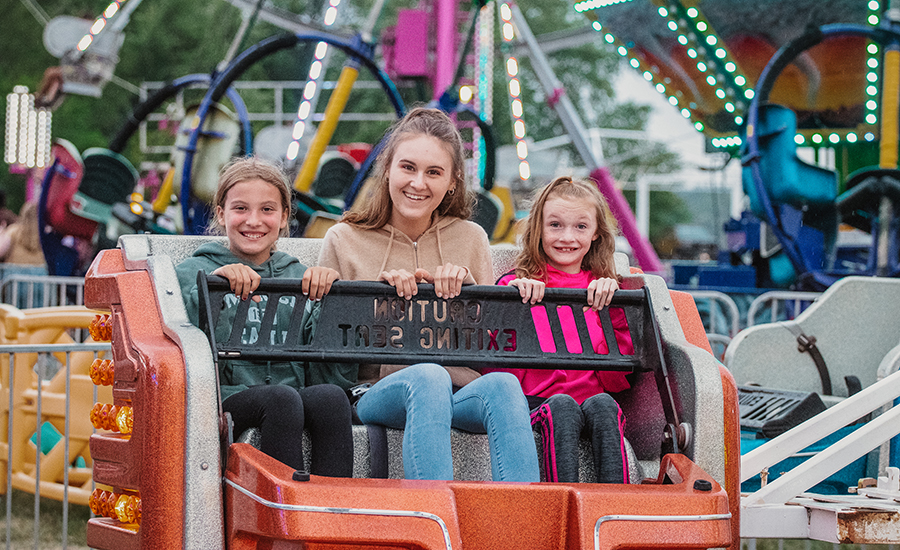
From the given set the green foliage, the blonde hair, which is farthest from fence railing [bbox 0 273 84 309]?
the green foliage

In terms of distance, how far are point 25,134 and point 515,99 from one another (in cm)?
Answer: 1369

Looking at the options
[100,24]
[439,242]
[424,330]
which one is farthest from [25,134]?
[424,330]

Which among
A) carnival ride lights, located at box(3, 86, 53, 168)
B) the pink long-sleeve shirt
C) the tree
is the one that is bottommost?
the pink long-sleeve shirt

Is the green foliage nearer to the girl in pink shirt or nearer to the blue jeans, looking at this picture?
the girl in pink shirt

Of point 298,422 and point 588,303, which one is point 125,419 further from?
point 588,303

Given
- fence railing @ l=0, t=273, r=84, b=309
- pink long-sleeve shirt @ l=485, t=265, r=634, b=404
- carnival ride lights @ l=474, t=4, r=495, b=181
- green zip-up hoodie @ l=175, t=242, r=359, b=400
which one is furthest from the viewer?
carnival ride lights @ l=474, t=4, r=495, b=181

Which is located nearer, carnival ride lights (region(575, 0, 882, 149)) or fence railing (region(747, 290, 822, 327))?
fence railing (region(747, 290, 822, 327))

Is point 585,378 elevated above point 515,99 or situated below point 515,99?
below

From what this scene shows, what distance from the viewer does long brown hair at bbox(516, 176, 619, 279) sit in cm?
239

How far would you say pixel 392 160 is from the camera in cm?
233

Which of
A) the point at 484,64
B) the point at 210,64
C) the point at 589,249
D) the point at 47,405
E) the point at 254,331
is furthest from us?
the point at 210,64

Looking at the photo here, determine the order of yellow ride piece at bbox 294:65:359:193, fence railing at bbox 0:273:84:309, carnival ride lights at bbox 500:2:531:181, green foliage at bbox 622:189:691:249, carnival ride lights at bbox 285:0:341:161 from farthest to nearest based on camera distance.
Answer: green foliage at bbox 622:189:691:249, yellow ride piece at bbox 294:65:359:193, carnival ride lights at bbox 500:2:531:181, carnival ride lights at bbox 285:0:341:161, fence railing at bbox 0:273:84:309

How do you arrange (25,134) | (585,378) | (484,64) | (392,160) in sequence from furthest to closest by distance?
(25,134), (484,64), (392,160), (585,378)

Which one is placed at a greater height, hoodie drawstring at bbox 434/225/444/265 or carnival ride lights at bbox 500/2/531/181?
carnival ride lights at bbox 500/2/531/181
